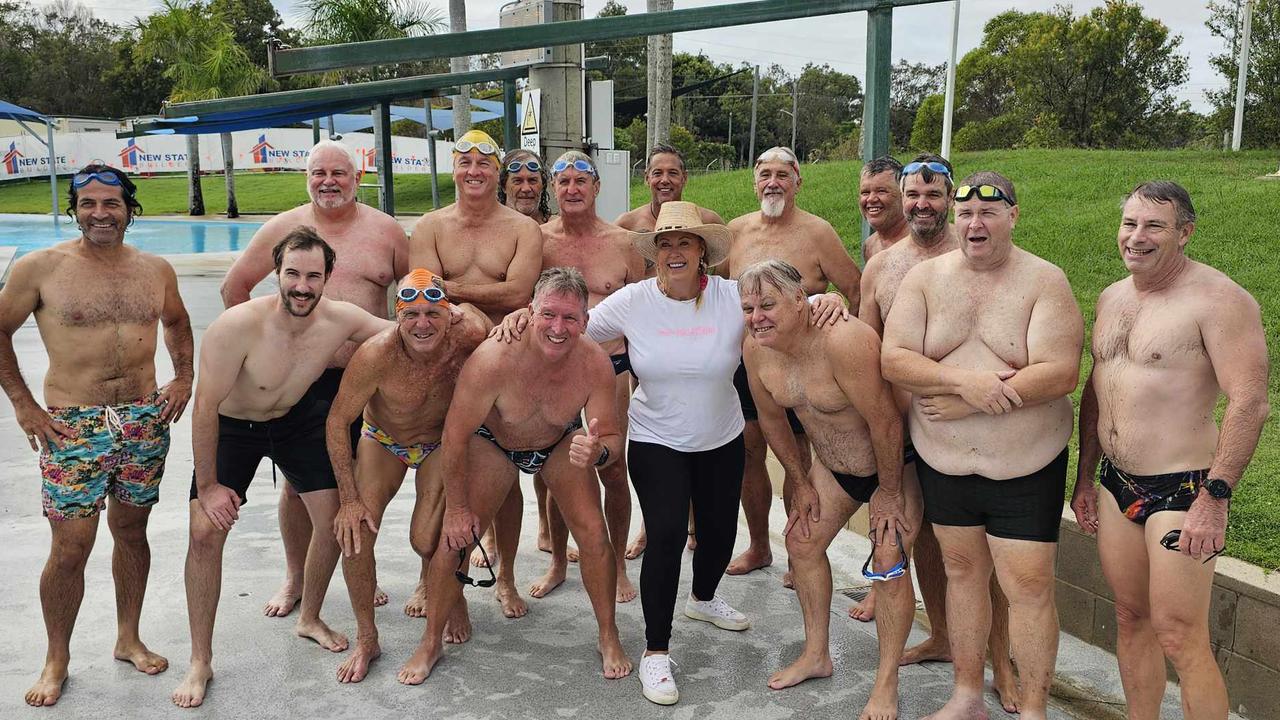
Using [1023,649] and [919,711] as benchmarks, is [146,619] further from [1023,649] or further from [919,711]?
[1023,649]

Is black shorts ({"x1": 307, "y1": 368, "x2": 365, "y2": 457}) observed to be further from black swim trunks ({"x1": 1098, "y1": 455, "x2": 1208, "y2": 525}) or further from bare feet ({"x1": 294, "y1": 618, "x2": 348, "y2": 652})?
black swim trunks ({"x1": 1098, "y1": 455, "x2": 1208, "y2": 525})

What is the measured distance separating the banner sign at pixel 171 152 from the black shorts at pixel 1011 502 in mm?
38846

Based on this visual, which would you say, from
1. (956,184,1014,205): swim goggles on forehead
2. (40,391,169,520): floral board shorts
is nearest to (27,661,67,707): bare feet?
(40,391,169,520): floral board shorts

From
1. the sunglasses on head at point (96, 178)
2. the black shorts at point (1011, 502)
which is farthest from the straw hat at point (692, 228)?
the sunglasses on head at point (96, 178)

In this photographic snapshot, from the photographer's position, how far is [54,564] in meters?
3.90

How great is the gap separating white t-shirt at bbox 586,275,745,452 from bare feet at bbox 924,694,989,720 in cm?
131

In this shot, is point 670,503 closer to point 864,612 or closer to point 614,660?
point 614,660

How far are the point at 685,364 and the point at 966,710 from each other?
1.65m

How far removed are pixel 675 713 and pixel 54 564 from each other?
96.5 inches

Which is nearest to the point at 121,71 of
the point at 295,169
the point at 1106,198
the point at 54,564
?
the point at 295,169

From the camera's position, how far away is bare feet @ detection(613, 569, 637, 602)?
4977mm

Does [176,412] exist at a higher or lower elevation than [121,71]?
lower

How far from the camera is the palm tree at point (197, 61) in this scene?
32.1 meters

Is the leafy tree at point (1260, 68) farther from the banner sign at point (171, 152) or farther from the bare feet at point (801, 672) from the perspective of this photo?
the banner sign at point (171, 152)
